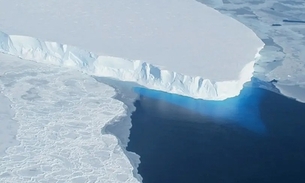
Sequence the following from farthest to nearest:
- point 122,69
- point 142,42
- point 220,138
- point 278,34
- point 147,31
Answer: point 278,34 < point 147,31 < point 142,42 < point 122,69 < point 220,138

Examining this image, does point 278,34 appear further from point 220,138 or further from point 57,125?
point 57,125

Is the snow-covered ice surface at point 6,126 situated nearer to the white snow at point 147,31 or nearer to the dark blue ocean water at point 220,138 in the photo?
the dark blue ocean water at point 220,138

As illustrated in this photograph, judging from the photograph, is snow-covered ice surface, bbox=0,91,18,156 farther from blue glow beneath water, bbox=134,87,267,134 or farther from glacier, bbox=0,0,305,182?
blue glow beneath water, bbox=134,87,267,134

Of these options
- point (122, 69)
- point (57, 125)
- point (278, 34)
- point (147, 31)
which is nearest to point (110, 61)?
point (122, 69)

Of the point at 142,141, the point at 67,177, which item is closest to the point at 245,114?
the point at 142,141

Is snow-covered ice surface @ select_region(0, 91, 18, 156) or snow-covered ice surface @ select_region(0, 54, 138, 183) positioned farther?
snow-covered ice surface @ select_region(0, 91, 18, 156)

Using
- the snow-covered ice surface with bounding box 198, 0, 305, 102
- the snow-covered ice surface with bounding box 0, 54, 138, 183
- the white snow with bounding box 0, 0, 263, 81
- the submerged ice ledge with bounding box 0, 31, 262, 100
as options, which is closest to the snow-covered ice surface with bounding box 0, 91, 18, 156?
the snow-covered ice surface with bounding box 0, 54, 138, 183
